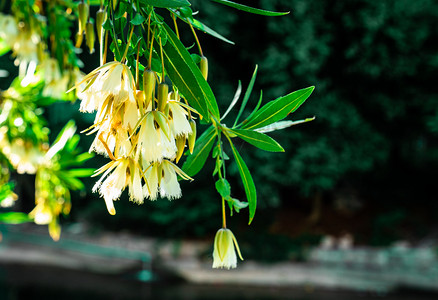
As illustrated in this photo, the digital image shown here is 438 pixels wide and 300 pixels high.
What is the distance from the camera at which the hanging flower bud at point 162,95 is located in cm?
44

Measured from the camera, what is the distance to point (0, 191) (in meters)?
1.12

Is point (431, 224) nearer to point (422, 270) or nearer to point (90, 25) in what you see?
point (422, 270)

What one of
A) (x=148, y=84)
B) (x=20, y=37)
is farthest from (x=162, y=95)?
(x=20, y=37)

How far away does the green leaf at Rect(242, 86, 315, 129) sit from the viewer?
0.58 metres

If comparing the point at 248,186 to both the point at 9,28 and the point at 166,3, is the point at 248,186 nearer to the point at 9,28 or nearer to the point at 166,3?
the point at 166,3

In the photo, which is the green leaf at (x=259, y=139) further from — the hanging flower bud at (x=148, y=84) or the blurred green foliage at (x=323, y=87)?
the blurred green foliage at (x=323, y=87)

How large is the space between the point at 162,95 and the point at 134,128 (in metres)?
0.04

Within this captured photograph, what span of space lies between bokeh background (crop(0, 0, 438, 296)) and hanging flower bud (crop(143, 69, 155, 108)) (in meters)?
4.43

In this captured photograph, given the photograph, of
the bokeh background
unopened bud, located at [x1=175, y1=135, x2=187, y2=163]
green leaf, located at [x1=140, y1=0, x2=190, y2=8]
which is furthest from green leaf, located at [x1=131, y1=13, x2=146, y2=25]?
the bokeh background

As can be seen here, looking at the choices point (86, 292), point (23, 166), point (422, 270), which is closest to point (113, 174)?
point (23, 166)

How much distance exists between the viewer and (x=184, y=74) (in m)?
0.47

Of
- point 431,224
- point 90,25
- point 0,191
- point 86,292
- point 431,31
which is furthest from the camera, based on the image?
point 431,224

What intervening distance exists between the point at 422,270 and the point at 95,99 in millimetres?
5554

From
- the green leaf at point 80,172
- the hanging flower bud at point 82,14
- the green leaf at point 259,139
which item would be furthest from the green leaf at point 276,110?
the green leaf at point 80,172
